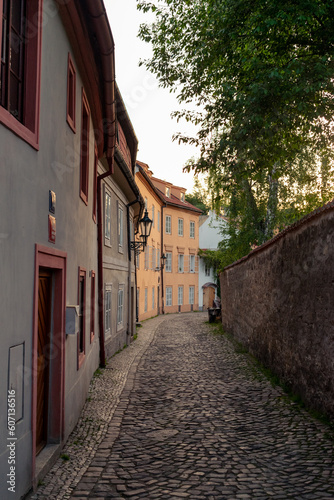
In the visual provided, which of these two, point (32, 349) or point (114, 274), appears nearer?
point (32, 349)

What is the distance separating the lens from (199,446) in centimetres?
598

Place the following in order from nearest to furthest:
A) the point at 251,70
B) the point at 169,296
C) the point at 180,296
Result: the point at 251,70 < the point at 169,296 < the point at 180,296

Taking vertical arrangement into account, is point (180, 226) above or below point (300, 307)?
above

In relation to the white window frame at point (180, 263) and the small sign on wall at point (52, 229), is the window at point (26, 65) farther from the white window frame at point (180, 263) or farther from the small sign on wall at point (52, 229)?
the white window frame at point (180, 263)

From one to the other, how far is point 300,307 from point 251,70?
5280 mm

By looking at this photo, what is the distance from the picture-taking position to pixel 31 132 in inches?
177

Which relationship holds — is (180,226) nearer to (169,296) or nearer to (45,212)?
(169,296)

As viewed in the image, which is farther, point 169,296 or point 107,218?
point 169,296

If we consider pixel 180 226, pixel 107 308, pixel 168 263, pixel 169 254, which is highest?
pixel 180 226

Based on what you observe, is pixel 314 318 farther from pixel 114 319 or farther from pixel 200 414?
pixel 114 319

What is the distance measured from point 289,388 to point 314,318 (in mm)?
1878

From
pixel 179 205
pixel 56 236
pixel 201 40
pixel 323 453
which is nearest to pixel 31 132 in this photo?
pixel 56 236

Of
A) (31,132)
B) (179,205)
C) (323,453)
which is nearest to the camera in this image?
(31,132)

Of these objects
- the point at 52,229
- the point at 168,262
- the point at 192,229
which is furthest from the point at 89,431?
the point at 192,229
